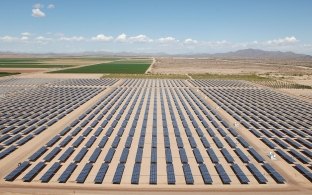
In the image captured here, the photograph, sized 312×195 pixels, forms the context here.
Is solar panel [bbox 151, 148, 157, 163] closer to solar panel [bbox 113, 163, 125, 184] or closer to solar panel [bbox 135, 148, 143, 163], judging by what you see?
solar panel [bbox 135, 148, 143, 163]

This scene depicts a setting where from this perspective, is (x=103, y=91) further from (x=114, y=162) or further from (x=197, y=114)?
(x=114, y=162)

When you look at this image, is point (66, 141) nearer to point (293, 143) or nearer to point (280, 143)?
point (280, 143)

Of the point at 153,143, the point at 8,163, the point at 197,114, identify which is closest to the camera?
the point at 8,163

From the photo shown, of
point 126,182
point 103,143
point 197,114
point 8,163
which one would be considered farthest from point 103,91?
point 126,182

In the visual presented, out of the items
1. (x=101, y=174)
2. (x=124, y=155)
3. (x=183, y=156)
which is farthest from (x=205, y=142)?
(x=101, y=174)

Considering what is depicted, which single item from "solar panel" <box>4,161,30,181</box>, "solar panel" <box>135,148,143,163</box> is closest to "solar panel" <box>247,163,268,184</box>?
"solar panel" <box>135,148,143,163</box>

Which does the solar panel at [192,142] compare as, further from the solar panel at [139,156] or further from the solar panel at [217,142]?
the solar panel at [139,156]
